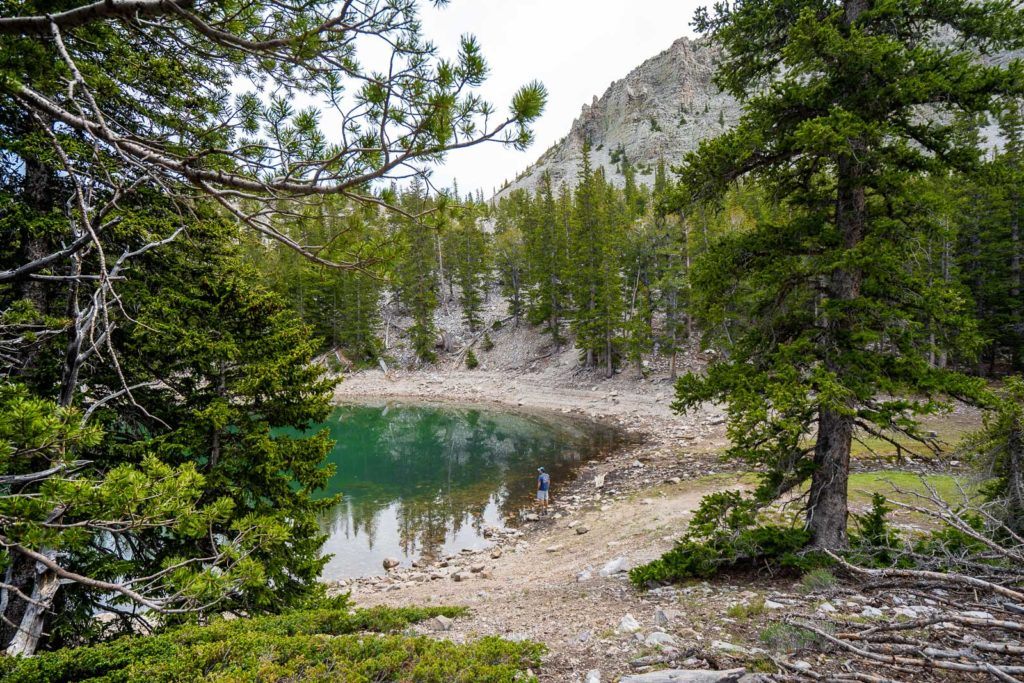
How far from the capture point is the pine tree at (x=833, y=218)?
18.7 feet

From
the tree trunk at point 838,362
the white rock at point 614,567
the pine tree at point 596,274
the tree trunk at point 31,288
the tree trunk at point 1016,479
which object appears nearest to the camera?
the tree trunk at point 31,288

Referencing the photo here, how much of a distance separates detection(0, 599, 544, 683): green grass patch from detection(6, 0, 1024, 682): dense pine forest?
0.10 feet

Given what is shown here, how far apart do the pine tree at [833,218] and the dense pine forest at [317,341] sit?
50 millimetres

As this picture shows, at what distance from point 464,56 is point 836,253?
18.8 ft

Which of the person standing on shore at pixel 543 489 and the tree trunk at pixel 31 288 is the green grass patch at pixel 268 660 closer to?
the tree trunk at pixel 31 288

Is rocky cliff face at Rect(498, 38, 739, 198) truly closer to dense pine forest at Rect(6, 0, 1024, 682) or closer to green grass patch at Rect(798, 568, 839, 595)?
dense pine forest at Rect(6, 0, 1024, 682)

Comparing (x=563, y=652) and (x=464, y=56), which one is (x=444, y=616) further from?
(x=464, y=56)

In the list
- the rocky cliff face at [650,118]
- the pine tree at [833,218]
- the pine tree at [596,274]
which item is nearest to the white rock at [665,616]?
the pine tree at [833,218]

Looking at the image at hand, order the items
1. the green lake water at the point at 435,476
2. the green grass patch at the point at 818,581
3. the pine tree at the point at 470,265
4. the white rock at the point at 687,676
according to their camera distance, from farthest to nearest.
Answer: the pine tree at the point at 470,265 < the green lake water at the point at 435,476 < the green grass patch at the point at 818,581 < the white rock at the point at 687,676

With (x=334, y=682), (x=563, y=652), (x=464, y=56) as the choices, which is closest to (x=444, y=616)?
(x=563, y=652)

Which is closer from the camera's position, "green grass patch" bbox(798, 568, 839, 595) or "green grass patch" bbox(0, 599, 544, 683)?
"green grass patch" bbox(0, 599, 544, 683)

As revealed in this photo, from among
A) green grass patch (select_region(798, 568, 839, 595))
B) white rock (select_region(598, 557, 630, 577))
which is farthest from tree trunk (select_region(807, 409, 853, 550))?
white rock (select_region(598, 557, 630, 577))

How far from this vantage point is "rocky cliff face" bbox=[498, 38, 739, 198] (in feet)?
338

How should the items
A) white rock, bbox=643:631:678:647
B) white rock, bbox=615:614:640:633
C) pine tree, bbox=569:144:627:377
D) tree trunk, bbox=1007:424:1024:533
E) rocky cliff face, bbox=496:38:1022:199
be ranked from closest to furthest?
white rock, bbox=643:631:678:647, white rock, bbox=615:614:640:633, tree trunk, bbox=1007:424:1024:533, pine tree, bbox=569:144:627:377, rocky cliff face, bbox=496:38:1022:199
